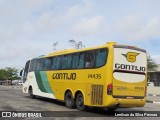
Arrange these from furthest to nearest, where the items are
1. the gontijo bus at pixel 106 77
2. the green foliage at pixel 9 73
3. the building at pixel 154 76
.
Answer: the green foliage at pixel 9 73
the building at pixel 154 76
the gontijo bus at pixel 106 77

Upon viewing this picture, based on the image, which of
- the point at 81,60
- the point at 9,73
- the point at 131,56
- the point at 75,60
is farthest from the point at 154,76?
the point at 9,73

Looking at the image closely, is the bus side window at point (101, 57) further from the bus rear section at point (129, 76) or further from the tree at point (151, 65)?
the tree at point (151, 65)

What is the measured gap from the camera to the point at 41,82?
24.3 m

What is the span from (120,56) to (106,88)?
63.6 inches

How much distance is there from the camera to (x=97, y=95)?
16.7 m

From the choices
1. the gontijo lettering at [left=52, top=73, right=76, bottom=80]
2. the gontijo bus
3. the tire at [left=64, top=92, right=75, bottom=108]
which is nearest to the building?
the gontijo lettering at [left=52, top=73, right=76, bottom=80]

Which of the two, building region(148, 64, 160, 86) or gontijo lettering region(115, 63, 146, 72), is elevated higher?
building region(148, 64, 160, 86)

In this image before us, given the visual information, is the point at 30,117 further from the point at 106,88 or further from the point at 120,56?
the point at 120,56

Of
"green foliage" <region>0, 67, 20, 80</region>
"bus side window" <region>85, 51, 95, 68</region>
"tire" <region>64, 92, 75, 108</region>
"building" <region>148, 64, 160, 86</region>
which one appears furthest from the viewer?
"green foliage" <region>0, 67, 20, 80</region>

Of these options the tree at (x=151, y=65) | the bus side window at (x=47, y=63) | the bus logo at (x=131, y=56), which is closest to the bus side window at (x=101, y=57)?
the bus logo at (x=131, y=56)

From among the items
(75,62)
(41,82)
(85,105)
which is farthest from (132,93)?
(41,82)

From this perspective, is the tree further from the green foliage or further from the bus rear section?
the green foliage

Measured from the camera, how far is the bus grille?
53.9ft

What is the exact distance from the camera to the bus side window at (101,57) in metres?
16.5
